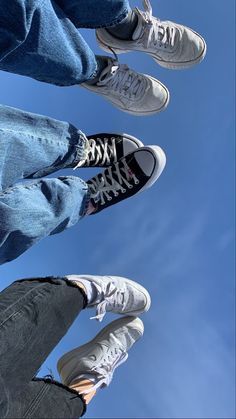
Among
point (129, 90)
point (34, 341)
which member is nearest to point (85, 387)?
point (34, 341)

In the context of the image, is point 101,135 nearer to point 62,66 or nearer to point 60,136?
point 60,136

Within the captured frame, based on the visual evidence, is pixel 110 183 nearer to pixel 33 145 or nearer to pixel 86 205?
pixel 86 205

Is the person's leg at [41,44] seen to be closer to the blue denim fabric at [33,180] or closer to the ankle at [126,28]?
the blue denim fabric at [33,180]

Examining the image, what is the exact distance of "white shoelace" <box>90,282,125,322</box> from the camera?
2.20 meters

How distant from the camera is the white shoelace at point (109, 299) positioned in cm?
220

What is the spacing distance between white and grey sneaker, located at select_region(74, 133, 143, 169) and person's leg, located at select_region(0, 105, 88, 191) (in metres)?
0.20

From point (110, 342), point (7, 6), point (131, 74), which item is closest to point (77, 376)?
point (110, 342)

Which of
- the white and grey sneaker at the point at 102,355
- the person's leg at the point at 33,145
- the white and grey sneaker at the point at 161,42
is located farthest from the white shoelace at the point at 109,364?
the white and grey sneaker at the point at 161,42

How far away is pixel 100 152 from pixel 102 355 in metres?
1.09

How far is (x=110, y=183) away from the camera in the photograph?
2141 mm

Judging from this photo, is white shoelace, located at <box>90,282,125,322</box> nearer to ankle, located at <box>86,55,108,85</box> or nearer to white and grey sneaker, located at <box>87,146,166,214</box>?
white and grey sneaker, located at <box>87,146,166,214</box>

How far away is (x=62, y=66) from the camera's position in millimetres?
1322

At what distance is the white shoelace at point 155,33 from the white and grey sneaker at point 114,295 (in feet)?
3.49

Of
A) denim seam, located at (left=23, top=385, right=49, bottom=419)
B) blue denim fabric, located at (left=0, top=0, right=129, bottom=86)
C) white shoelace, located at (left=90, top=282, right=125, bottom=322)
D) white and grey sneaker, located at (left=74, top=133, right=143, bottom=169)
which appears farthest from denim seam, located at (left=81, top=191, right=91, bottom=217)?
denim seam, located at (left=23, top=385, right=49, bottom=419)
